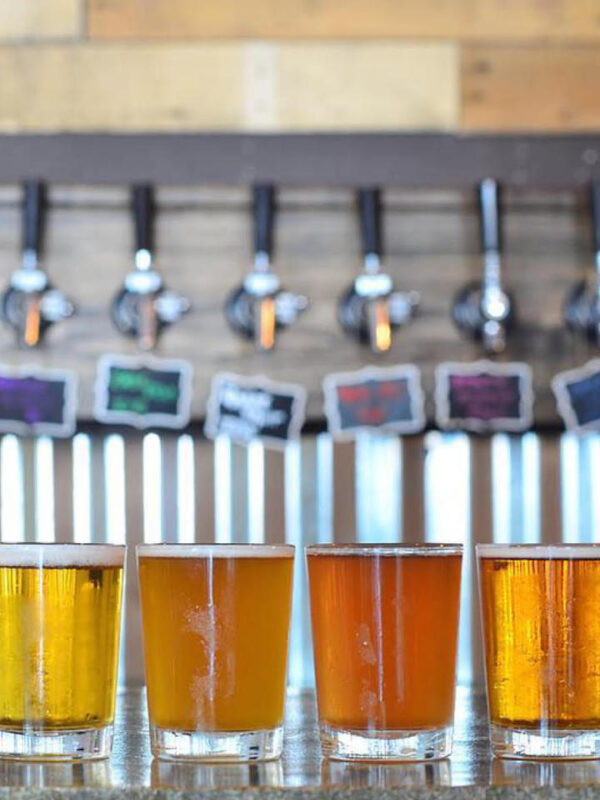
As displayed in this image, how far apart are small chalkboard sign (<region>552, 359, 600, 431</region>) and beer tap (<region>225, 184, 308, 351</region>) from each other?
0.56 metres

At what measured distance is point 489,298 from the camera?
2838 millimetres

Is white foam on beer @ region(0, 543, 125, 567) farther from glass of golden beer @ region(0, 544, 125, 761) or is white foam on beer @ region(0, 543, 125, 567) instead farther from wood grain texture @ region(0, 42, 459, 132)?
wood grain texture @ region(0, 42, 459, 132)

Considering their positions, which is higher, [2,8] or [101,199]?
[2,8]

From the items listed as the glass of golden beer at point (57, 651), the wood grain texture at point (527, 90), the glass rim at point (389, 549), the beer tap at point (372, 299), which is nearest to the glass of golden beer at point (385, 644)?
the glass rim at point (389, 549)

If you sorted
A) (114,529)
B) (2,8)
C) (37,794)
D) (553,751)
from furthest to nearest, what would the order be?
(2,8) < (114,529) < (553,751) < (37,794)

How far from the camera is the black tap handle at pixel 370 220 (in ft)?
9.23

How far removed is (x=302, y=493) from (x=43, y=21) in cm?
115

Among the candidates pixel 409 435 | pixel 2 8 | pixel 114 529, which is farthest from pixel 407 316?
pixel 2 8

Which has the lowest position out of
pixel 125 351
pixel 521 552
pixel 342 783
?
pixel 342 783

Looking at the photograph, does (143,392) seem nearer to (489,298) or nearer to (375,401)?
(375,401)

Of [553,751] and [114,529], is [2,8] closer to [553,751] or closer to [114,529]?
[114,529]

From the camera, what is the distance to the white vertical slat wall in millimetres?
2822

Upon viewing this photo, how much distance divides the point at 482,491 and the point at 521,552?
6.45 feet

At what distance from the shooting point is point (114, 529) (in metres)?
2.82
